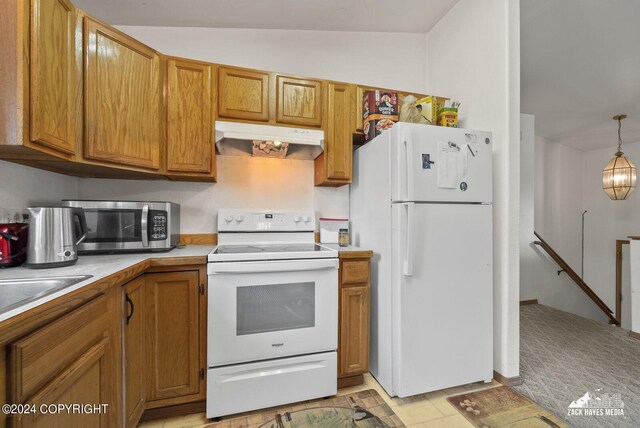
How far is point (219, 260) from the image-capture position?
1495 mm

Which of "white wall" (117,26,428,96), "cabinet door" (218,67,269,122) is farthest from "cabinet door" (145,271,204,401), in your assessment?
"white wall" (117,26,428,96)

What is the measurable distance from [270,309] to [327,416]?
2.20 feet

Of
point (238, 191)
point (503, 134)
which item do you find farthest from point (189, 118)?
point (503, 134)

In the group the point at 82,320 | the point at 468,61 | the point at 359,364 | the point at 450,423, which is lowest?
the point at 450,423

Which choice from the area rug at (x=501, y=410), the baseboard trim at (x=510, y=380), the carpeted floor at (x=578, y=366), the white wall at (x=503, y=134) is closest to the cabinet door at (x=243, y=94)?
the white wall at (x=503, y=134)

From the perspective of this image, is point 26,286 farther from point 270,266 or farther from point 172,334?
point 270,266

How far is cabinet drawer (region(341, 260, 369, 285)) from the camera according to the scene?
175 centimetres

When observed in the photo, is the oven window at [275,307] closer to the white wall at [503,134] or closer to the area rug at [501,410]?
the area rug at [501,410]

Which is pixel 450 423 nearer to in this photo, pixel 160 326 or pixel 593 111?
pixel 160 326

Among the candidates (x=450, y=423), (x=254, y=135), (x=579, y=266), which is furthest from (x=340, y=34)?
(x=579, y=266)

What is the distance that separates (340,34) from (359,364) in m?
2.66

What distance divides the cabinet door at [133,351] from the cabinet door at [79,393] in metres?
0.20

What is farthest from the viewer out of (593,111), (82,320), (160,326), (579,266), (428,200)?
(579,266)

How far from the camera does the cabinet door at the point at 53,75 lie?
1054 millimetres
